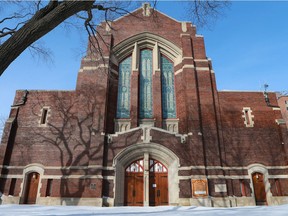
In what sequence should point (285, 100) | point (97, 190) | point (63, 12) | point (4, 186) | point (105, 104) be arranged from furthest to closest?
point (285, 100) → point (105, 104) → point (4, 186) → point (97, 190) → point (63, 12)

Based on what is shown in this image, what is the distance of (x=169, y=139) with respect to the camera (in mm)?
14562

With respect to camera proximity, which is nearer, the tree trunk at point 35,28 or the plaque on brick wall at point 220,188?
the tree trunk at point 35,28

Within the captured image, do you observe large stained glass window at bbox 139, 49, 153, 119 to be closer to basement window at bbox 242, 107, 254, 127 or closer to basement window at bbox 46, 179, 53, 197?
basement window at bbox 242, 107, 254, 127

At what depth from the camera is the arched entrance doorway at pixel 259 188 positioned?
14.1m

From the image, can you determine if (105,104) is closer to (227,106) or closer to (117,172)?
(117,172)

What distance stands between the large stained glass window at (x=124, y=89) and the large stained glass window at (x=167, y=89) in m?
2.65

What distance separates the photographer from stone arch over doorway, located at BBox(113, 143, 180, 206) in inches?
538

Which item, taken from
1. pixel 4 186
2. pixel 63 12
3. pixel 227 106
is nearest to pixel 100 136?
pixel 4 186

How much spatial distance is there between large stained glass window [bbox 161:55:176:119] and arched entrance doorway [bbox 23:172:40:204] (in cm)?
939

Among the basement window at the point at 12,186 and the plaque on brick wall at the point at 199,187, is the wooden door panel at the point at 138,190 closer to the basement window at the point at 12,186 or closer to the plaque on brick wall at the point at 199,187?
the plaque on brick wall at the point at 199,187

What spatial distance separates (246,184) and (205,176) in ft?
9.44

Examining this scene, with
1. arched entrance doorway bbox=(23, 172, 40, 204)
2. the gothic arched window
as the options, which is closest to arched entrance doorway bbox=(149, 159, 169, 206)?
the gothic arched window

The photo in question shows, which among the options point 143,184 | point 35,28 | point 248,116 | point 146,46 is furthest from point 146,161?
point 35,28

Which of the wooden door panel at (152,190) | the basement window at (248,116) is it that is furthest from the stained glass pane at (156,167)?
the basement window at (248,116)
